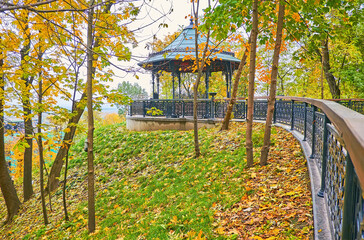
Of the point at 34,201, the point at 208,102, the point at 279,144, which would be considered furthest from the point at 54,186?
the point at 279,144

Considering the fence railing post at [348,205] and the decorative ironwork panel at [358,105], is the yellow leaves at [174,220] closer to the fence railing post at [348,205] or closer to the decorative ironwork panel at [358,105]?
the fence railing post at [348,205]

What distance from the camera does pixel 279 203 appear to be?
3.63 metres

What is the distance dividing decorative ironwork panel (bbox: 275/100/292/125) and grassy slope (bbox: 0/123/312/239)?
163cm

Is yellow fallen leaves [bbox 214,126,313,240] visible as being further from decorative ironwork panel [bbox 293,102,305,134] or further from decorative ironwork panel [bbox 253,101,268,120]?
decorative ironwork panel [bbox 253,101,268,120]

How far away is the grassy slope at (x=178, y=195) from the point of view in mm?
3594

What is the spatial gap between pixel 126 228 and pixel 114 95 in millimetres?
3243

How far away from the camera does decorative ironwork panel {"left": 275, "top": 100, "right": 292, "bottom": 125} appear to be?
8742 millimetres

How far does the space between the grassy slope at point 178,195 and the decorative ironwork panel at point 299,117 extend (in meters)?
0.41

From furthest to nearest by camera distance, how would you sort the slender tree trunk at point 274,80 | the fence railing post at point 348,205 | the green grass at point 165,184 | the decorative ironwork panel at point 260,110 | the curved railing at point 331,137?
the decorative ironwork panel at point 260,110, the slender tree trunk at point 274,80, the green grass at point 165,184, the fence railing post at point 348,205, the curved railing at point 331,137

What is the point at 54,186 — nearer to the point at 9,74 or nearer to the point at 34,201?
the point at 34,201

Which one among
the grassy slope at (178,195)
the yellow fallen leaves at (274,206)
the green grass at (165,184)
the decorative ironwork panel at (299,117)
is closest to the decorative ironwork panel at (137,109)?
the green grass at (165,184)

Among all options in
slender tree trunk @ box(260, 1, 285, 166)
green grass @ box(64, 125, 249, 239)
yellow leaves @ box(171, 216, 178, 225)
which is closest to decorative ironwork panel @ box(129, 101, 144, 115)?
green grass @ box(64, 125, 249, 239)

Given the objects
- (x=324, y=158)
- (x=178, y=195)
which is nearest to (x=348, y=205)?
(x=324, y=158)

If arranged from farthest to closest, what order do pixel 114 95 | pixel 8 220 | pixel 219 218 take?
pixel 8 220, pixel 114 95, pixel 219 218
